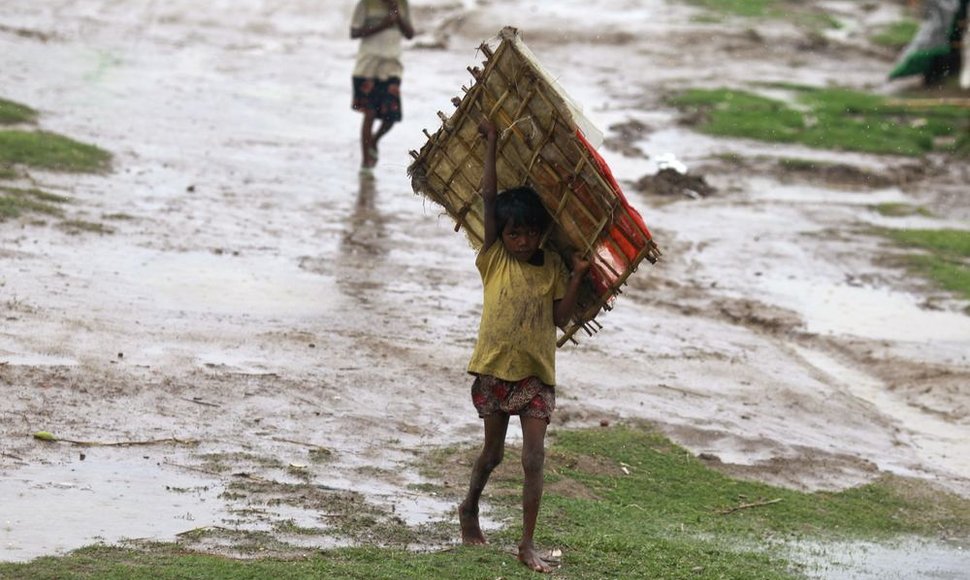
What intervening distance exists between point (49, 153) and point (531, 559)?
8944 millimetres

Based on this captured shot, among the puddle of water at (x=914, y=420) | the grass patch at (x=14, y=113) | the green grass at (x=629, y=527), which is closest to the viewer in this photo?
the green grass at (x=629, y=527)

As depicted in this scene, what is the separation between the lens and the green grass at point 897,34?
28.7 m

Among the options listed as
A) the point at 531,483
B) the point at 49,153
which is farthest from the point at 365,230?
the point at 531,483

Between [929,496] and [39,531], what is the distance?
497cm

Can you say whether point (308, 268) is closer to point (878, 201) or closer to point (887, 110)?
point (878, 201)

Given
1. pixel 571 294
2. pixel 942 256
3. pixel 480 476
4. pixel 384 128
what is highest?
pixel 571 294

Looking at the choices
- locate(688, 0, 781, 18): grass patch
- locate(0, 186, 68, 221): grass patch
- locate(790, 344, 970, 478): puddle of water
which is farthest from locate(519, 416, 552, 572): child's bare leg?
locate(688, 0, 781, 18): grass patch

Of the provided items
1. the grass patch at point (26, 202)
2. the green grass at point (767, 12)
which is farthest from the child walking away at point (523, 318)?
the green grass at point (767, 12)

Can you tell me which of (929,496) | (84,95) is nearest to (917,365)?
(929,496)

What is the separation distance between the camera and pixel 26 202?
466 inches

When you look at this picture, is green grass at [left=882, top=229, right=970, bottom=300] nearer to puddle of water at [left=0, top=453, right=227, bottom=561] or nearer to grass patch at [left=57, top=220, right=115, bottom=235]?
grass patch at [left=57, top=220, right=115, bottom=235]

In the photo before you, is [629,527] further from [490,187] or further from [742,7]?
[742,7]

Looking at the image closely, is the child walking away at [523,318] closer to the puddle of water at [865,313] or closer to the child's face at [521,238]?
the child's face at [521,238]

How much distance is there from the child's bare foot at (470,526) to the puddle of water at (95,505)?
1020mm
